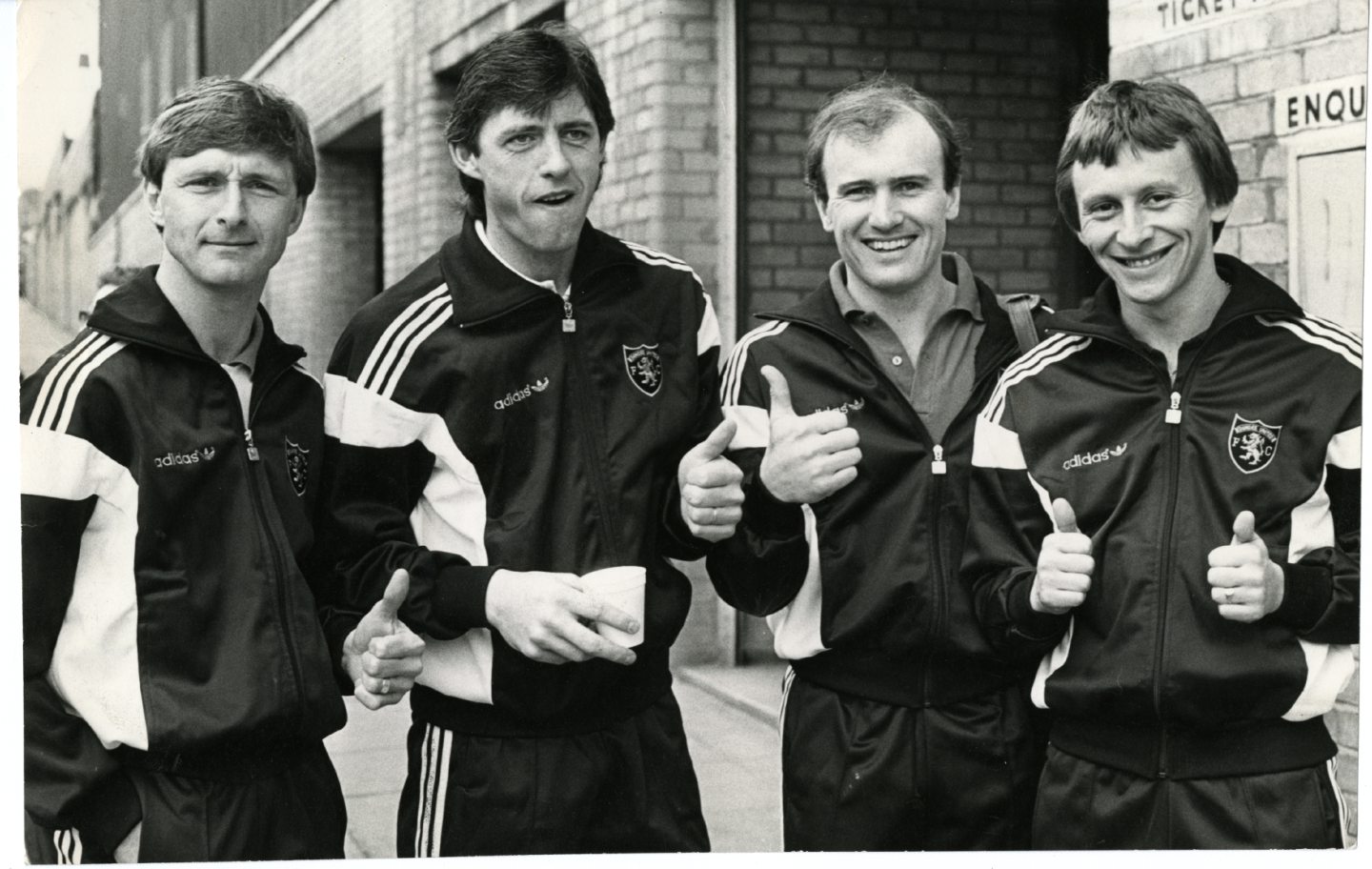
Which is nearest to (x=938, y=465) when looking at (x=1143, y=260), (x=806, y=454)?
(x=806, y=454)

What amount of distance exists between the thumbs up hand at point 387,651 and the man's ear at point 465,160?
759 mm

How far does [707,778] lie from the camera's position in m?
4.00

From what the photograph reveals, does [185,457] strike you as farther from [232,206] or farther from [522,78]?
[522,78]

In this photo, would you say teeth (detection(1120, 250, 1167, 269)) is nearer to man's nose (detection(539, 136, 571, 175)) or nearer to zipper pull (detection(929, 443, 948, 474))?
zipper pull (detection(929, 443, 948, 474))

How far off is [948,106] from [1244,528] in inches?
93.8

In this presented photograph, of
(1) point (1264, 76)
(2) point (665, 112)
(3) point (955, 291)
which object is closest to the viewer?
(3) point (955, 291)

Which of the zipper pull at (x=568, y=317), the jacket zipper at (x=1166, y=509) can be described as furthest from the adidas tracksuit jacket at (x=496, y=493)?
the jacket zipper at (x=1166, y=509)

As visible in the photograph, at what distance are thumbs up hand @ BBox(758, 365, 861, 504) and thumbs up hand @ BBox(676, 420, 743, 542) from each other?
0.23 ft

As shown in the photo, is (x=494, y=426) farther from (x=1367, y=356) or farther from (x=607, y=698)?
(x=1367, y=356)

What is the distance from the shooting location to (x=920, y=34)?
14.7ft

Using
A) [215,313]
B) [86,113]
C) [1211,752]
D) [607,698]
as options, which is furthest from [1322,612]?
[86,113]

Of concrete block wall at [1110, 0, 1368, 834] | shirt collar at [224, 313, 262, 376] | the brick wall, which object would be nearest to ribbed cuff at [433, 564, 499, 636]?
shirt collar at [224, 313, 262, 376]

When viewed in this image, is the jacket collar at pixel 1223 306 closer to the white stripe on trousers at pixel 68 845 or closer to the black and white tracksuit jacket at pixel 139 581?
the black and white tracksuit jacket at pixel 139 581

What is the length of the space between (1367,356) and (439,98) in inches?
105
